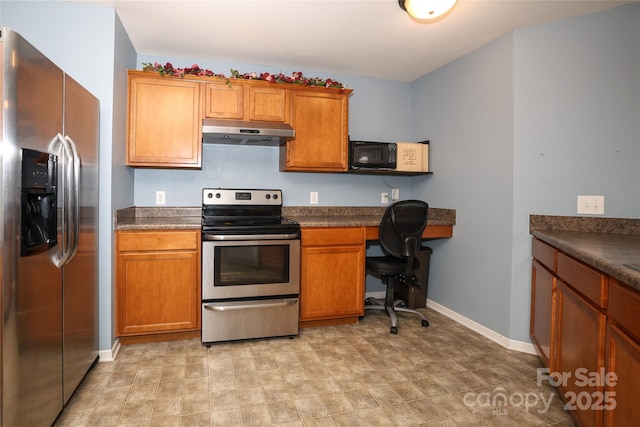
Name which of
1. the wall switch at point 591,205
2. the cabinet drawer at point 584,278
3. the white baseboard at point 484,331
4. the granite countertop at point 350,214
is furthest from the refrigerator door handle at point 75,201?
the wall switch at point 591,205

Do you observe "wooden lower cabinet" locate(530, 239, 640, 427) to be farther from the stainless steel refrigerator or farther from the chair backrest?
the stainless steel refrigerator

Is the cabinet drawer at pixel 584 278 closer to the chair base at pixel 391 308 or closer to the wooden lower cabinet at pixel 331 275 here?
the chair base at pixel 391 308

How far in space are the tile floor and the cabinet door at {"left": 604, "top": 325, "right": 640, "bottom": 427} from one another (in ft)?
2.00

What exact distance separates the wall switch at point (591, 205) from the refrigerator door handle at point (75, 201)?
303cm

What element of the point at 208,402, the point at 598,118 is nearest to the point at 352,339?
the point at 208,402

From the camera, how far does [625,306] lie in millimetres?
1191

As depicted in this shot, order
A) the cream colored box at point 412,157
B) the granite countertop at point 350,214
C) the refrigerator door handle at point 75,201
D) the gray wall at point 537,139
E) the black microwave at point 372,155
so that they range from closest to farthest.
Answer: the refrigerator door handle at point 75,201, the gray wall at point 537,139, the granite countertop at point 350,214, the black microwave at point 372,155, the cream colored box at point 412,157

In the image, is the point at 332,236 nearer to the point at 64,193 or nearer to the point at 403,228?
the point at 403,228

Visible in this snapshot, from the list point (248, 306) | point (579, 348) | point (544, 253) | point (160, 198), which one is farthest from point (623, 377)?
point (160, 198)

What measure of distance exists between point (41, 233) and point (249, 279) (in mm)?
1412

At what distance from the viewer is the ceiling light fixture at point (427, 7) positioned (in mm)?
2049

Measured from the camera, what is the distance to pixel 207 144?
3281mm

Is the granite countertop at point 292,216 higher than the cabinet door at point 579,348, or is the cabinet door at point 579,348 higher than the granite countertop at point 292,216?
the granite countertop at point 292,216

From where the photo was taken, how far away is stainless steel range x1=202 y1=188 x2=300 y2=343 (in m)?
2.57
